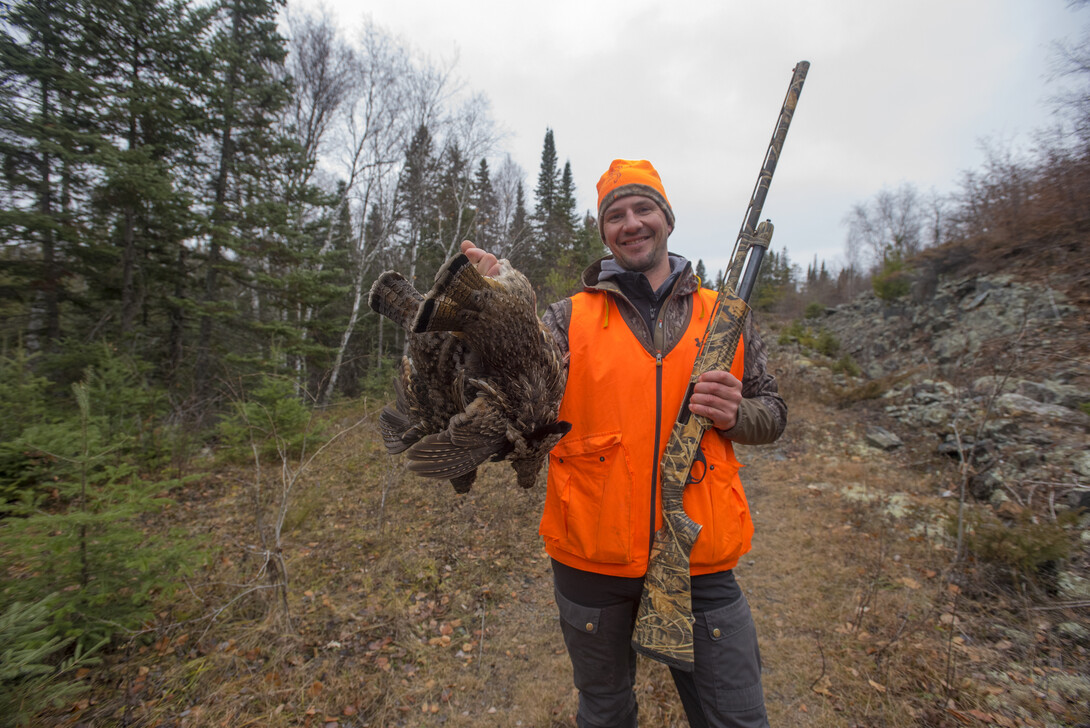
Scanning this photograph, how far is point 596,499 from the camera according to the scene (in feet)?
6.37

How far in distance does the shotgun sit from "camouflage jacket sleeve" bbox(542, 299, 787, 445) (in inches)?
8.3

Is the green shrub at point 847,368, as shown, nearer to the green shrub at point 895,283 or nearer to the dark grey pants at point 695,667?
the green shrub at point 895,283

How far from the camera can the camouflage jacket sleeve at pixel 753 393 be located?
1.96 meters

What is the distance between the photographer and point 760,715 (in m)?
1.83

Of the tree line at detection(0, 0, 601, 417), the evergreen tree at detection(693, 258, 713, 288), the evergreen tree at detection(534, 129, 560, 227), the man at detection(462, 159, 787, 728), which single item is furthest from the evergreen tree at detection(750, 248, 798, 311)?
the man at detection(462, 159, 787, 728)

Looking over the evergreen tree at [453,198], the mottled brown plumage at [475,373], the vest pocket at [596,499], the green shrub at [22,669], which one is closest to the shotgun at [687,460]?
the vest pocket at [596,499]

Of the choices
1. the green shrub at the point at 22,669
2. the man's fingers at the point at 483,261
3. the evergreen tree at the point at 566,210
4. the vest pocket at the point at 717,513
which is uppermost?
the evergreen tree at the point at 566,210

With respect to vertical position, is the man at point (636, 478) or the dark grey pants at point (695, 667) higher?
the man at point (636, 478)

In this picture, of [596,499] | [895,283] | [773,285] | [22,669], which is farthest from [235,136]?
[773,285]

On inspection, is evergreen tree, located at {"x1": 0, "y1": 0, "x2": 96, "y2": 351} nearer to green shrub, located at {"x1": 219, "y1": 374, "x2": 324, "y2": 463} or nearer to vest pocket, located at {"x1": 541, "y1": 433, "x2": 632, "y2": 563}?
green shrub, located at {"x1": 219, "y1": 374, "x2": 324, "y2": 463}

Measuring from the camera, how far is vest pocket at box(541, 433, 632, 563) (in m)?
1.89

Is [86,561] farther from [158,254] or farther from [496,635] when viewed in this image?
[158,254]

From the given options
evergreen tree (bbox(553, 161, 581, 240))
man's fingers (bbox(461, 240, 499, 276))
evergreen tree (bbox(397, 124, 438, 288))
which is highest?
evergreen tree (bbox(553, 161, 581, 240))

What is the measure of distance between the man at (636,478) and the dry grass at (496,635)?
2176 mm
